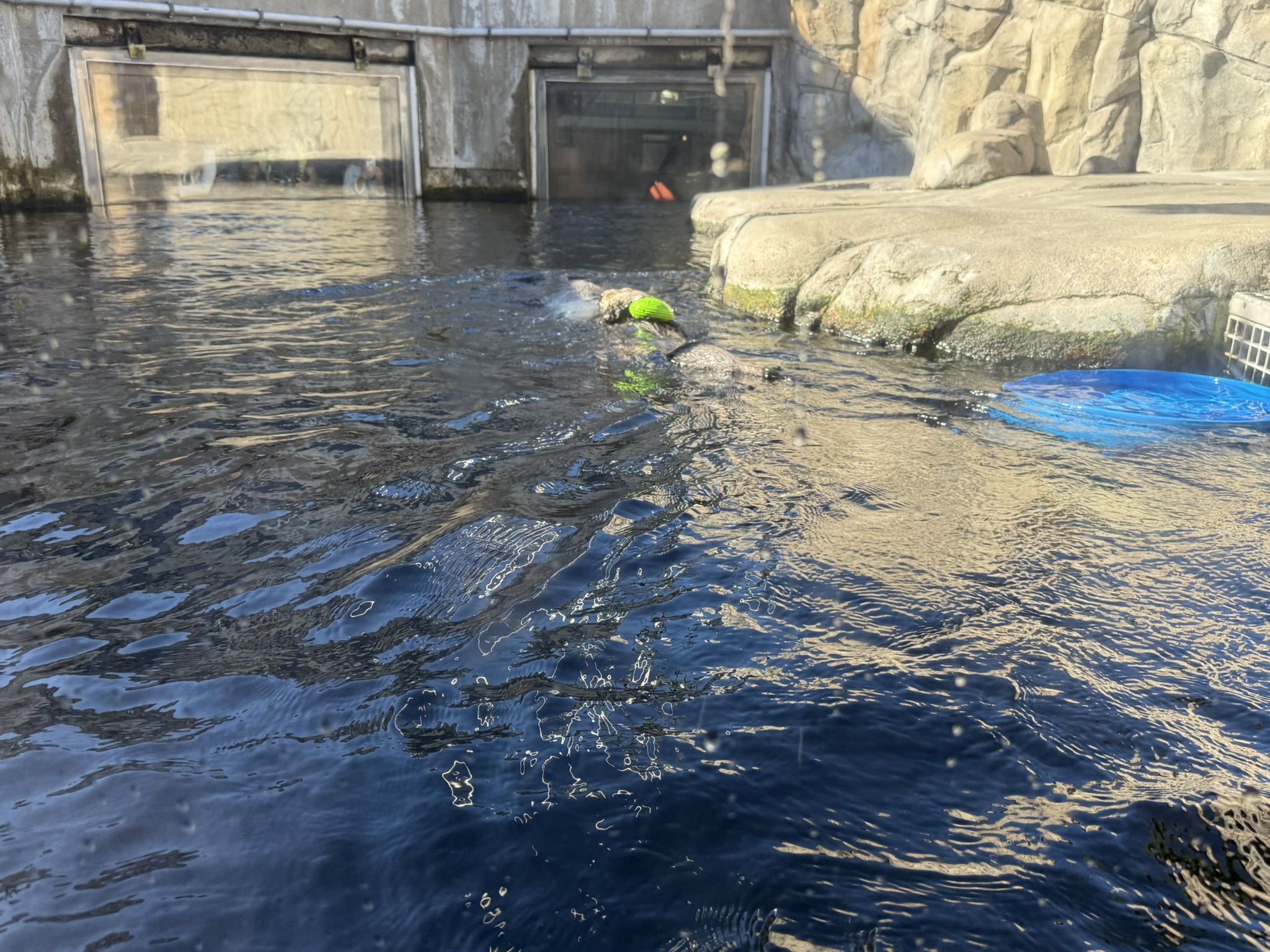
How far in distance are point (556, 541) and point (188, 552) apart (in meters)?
1.08

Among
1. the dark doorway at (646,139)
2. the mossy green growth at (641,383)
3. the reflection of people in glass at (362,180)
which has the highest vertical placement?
the dark doorway at (646,139)

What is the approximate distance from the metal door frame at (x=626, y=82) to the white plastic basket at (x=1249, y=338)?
38.5 ft

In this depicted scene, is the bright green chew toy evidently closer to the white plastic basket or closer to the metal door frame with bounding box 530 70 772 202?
the white plastic basket

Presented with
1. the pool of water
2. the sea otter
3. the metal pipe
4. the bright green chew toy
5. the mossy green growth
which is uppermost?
the metal pipe

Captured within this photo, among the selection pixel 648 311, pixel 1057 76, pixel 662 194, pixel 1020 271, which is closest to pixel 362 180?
pixel 662 194

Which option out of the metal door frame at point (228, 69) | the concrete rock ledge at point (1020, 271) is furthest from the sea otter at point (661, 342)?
the metal door frame at point (228, 69)

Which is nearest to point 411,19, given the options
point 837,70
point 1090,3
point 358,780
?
point 837,70

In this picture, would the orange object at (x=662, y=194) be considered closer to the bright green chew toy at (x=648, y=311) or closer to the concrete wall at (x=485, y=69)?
the concrete wall at (x=485, y=69)

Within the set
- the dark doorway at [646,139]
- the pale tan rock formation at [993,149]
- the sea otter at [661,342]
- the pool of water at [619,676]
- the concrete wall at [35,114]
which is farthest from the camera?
the dark doorway at [646,139]

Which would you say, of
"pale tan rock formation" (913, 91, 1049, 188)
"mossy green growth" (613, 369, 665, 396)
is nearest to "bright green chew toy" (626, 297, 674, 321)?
"mossy green growth" (613, 369, 665, 396)

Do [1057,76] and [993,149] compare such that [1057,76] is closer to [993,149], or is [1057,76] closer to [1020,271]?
[993,149]

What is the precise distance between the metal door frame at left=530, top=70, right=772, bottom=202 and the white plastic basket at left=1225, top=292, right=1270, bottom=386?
38.5 feet

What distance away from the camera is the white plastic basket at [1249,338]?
450 centimetres

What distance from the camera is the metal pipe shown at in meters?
12.0
